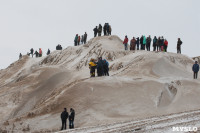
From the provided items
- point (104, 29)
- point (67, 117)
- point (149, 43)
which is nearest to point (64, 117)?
point (67, 117)

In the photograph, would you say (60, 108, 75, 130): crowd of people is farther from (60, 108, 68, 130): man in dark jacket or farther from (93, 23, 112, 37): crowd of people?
(93, 23, 112, 37): crowd of people

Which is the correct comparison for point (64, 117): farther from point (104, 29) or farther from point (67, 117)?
point (104, 29)

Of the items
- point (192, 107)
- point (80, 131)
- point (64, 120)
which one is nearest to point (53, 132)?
point (64, 120)

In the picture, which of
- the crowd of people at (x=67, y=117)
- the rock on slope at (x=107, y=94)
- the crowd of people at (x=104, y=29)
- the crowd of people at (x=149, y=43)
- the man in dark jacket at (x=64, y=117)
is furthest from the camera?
the crowd of people at (x=104, y=29)

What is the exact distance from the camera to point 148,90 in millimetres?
18953

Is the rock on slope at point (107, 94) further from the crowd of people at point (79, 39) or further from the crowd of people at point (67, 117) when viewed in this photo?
the crowd of people at point (79, 39)

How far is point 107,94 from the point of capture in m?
18.1

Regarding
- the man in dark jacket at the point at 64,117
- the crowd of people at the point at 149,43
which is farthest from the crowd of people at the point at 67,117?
the crowd of people at the point at 149,43

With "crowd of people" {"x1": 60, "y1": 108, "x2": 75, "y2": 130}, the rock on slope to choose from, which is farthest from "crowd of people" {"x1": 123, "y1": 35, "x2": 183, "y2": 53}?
"crowd of people" {"x1": 60, "y1": 108, "x2": 75, "y2": 130}

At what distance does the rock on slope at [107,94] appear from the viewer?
16.9 m

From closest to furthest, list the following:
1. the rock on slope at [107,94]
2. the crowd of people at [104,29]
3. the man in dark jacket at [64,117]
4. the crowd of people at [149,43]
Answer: the man in dark jacket at [64,117]
the rock on slope at [107,94]
the crowd of people at [149,43]
the crowd of people at [104,29]

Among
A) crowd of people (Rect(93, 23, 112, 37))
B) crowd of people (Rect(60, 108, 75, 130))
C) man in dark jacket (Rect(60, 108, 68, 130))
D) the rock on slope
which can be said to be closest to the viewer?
crowd of people (Rect(60, 108, 75, 130))

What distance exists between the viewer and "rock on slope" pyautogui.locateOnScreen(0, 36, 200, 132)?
16.9 metres

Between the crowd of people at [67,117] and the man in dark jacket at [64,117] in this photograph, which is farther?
the man in dark jacket at [64,117]
